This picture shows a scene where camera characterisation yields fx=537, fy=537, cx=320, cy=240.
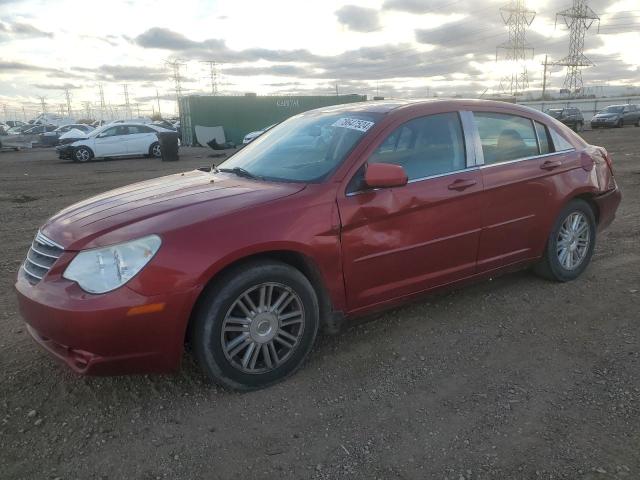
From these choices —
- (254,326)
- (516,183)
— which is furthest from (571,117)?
(254,326)

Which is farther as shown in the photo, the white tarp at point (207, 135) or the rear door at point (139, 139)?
the white tarp at point (207, 135)

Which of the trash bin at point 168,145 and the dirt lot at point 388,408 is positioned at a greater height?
the trash bin at point 168,145

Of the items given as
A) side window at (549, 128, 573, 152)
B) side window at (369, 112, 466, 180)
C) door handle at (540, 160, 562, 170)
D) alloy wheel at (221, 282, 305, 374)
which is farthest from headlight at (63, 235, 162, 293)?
side window at (549, 128, 573, 152)

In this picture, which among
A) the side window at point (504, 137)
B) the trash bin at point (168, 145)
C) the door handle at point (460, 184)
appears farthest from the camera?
the trash bin at point (168, 145)

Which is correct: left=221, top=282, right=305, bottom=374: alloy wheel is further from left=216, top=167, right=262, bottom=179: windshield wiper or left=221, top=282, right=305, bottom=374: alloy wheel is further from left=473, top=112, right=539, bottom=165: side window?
left=473, top=112, right=539, bottom=165: side window

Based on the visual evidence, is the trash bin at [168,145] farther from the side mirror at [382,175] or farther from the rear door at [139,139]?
the side mirror at [382,175]

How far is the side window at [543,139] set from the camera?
14.7 feet

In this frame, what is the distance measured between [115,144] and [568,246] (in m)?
19.5

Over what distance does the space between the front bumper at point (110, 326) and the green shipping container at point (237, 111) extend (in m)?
30.0

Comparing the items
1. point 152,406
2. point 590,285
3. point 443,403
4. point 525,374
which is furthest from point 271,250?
point 590,285

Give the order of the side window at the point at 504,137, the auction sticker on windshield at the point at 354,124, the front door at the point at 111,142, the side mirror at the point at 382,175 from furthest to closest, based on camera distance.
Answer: the front door at the point at 111,142
the side window at the point at 504,137
the auction sticker on windshield at the point at 354,124
the side mirror at the point at 382,175

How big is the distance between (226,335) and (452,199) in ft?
6.00

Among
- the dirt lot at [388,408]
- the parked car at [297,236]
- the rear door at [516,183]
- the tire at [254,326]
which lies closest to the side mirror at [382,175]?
the parked car at [297,236]

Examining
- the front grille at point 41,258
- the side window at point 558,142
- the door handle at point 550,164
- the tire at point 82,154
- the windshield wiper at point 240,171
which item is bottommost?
the tire at point 82,154
